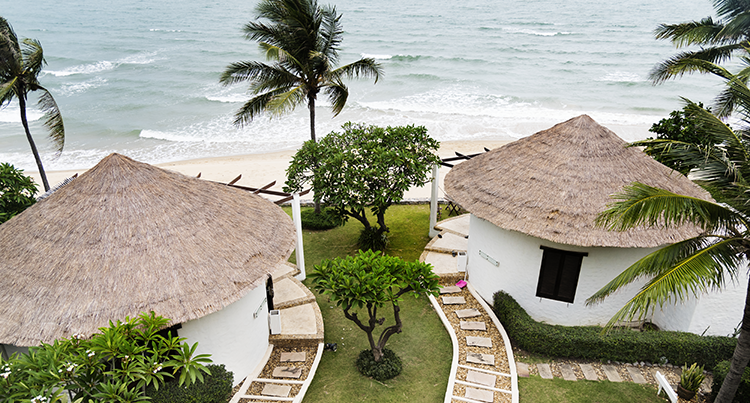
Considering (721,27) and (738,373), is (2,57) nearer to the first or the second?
(738,373)

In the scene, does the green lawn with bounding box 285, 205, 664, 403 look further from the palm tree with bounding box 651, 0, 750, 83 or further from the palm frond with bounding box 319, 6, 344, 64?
the palm tree with bounding box 651, 0, 750, 83

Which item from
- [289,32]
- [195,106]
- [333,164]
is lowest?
[195,106]

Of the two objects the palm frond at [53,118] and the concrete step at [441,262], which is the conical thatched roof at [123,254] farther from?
the palm frond at [53,118]

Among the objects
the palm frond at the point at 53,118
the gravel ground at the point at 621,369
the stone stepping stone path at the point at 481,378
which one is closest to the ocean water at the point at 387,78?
the gravel ground at the point at 621,369

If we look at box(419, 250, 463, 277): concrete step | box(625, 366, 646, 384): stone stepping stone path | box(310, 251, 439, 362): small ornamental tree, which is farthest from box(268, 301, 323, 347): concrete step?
box(625, 366, 646, 384): stone stepping stone path

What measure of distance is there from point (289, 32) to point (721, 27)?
14190 mm

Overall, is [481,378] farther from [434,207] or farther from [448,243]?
[434,207]

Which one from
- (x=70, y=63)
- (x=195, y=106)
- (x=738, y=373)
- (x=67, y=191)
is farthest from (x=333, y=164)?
(x=70, y=63)

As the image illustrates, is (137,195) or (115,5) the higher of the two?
(115,5)

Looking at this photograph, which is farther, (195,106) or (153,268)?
(195,106)

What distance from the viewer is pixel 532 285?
11836 mm

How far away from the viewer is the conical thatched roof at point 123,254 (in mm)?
8344

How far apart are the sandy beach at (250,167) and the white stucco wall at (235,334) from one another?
12814 mm

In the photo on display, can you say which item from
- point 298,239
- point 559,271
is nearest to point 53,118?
point 298,239
